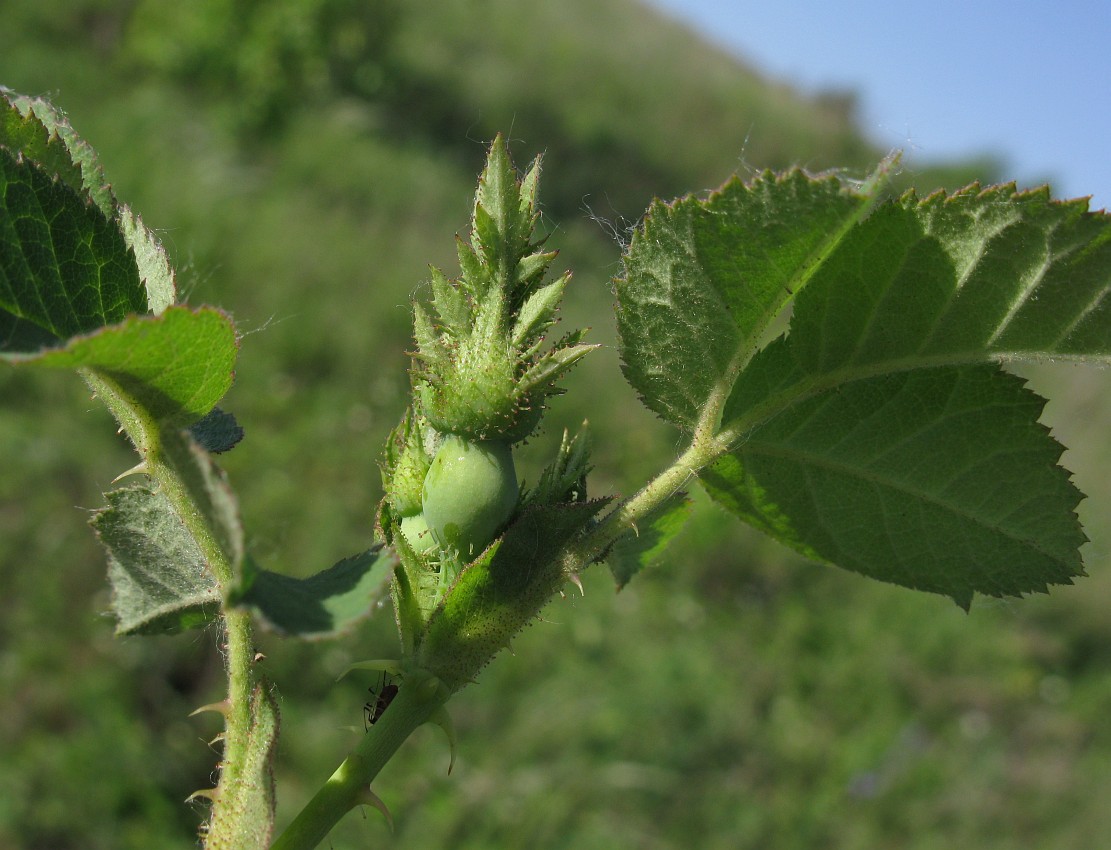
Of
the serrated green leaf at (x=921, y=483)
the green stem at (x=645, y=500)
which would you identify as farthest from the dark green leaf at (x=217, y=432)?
the serrated green leaf at (x=921, y=483)

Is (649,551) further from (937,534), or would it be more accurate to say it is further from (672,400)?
(937,534)

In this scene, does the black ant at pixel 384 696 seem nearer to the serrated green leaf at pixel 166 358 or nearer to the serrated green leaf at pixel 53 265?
the serrated green leaf at pixel 166 358

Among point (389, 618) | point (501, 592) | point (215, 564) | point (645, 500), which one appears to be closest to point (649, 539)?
point (645, 500)

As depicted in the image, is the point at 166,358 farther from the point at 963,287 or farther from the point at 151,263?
the point at 963,287

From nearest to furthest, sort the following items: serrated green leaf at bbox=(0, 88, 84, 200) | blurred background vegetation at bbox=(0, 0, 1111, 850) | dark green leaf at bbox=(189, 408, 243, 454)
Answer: serrated green leaf at bbox=(0, 88, 84, 200)
dark green leaf at bbox=(189, 408, 243, 454)
blurred background vegetation at bbox=(0, 0, 1111, 850)

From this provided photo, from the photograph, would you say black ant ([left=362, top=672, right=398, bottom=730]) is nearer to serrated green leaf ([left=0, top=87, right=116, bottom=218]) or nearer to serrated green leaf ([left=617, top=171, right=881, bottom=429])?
serrated green leaf ([left=617, top=171, right=881, bottom=429])

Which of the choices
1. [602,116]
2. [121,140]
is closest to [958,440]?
[121,140]

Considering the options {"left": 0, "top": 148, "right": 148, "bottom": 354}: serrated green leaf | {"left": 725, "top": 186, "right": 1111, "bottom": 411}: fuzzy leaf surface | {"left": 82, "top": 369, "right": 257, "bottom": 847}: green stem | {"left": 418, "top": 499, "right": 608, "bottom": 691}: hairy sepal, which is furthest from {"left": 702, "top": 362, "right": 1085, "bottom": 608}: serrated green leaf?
{"left": 0, "top": 148, "right": 148, "bottom": 354}: serrated green leaf
